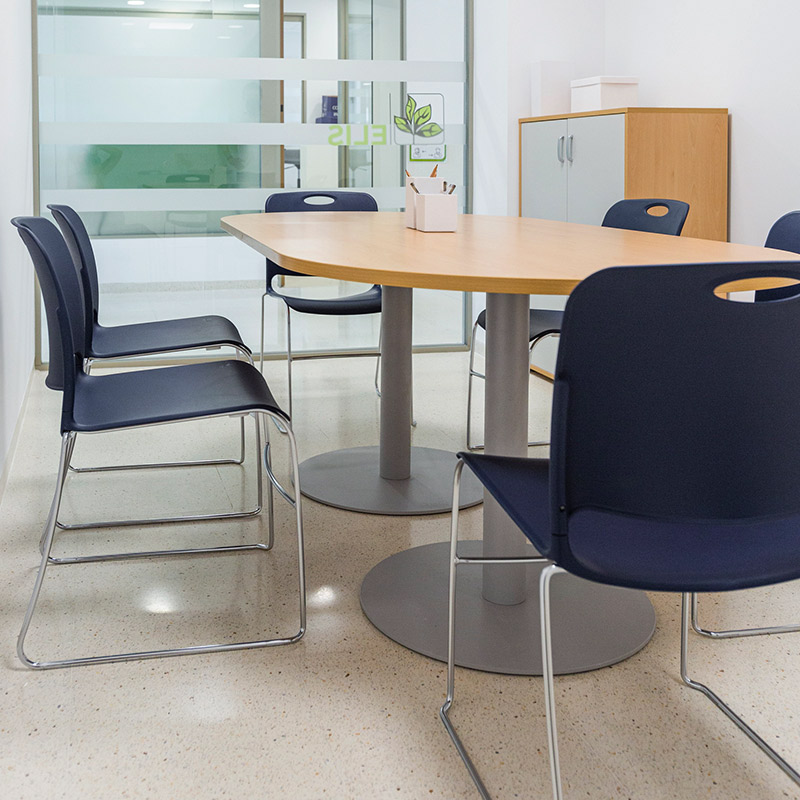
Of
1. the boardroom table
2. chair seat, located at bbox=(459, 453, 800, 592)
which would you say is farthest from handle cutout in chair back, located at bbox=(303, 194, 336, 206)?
chair seat, located at bbox=(459, 453, 800, 592)

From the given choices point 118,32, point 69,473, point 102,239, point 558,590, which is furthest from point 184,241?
point 558,590

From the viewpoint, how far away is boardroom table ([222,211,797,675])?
65.2 inches

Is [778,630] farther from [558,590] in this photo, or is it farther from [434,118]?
[434,118]

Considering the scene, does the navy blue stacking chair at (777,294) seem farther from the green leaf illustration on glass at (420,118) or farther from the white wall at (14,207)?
the green leaf illustration on glass at (420,118)

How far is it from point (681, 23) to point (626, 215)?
4.91 feet

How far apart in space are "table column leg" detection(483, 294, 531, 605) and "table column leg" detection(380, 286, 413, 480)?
94cm

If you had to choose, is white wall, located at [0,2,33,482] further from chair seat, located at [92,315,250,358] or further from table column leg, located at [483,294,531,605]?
table column leg, located at [483,294,531,605]

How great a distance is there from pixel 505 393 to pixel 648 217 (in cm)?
140

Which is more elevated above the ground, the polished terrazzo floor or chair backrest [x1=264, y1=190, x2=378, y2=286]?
chair backrest [x1=264, y1=190, x2=378, y2=286]

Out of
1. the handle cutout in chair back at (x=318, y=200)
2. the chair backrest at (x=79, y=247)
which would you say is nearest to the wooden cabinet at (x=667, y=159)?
the handle cutout in chair back at (x=318, y=200)

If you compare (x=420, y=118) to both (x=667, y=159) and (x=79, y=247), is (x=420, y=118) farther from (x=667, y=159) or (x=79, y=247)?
(x=79, y=247)

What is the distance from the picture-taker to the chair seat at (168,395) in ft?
6.20

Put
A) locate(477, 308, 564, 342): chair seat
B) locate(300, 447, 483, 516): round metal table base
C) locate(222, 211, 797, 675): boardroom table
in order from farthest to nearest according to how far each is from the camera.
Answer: locate(477, 308, 564, 342): chair seat → locate(300, 447, 483, 516): round metal table base → locate(222, 211, 797, 675): boardroom table

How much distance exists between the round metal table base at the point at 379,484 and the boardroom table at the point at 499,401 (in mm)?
336
